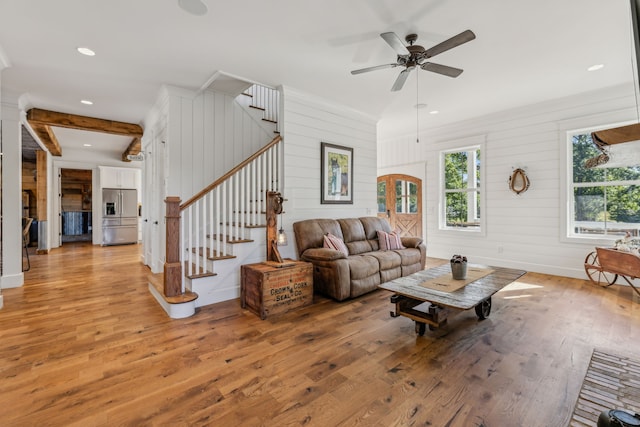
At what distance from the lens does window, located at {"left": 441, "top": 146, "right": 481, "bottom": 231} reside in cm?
608

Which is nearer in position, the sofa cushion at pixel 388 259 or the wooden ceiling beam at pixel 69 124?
Answer: the sofa cushion at pixel 388 259

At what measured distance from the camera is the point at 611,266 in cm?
379

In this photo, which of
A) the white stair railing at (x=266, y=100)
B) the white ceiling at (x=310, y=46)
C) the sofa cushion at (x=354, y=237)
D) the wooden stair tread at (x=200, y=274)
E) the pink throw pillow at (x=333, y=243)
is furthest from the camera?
the white stair railing at (x=266, y=100)

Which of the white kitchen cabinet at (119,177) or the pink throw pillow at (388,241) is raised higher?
the white kitchen cabinet at (119,177)

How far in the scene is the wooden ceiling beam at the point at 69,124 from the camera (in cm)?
522

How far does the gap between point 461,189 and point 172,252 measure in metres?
5.58

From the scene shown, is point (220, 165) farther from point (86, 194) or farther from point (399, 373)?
point (86, 194)

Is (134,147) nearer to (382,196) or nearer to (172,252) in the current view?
(172,252)

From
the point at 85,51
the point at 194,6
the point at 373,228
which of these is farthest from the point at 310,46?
the point at 373,228

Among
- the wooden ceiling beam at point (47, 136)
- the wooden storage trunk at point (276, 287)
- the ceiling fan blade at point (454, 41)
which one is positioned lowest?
the wooden storage trunk at point (276, 287)

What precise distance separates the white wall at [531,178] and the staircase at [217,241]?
4115mm

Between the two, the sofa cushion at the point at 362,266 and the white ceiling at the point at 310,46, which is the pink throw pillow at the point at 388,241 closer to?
the sofa cushion at the point at 362,266

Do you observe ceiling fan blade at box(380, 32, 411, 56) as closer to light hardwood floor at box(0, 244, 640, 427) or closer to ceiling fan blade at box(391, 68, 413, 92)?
ceiling fan blade at box(391, 68, 413, 92)

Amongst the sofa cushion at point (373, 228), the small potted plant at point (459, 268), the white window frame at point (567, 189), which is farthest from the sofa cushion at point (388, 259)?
the white window frame at point (567, 189)
